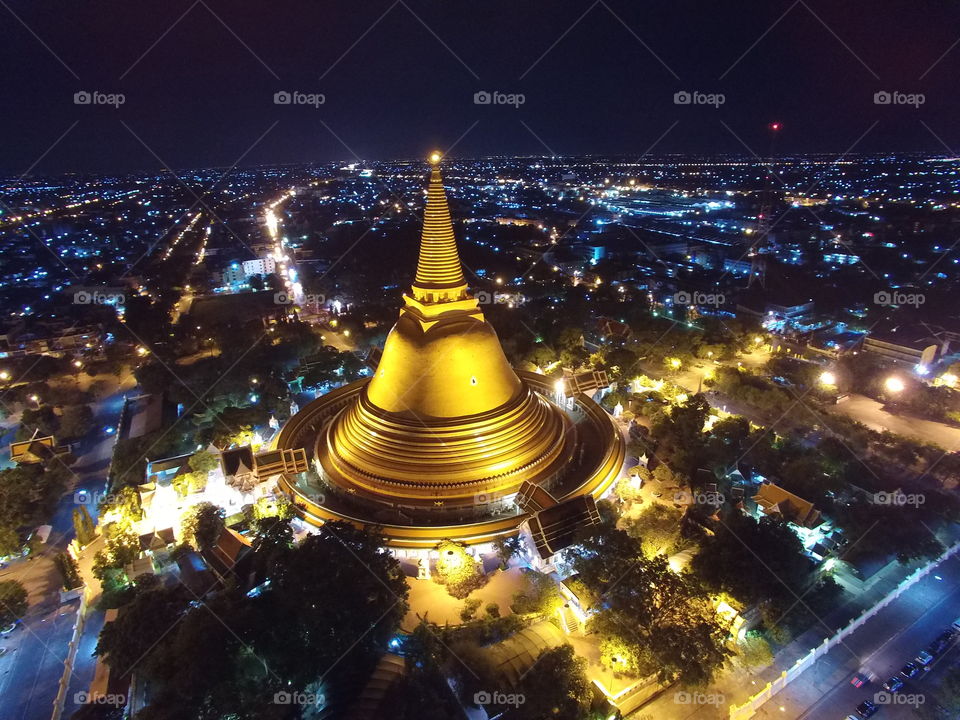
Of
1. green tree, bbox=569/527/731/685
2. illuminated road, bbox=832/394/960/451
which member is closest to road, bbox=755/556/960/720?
green tree, bbox=569/527/731/685

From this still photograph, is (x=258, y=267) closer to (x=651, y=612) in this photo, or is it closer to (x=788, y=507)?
(x=788, y=507)

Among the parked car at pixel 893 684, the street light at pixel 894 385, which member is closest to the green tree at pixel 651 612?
the parked car at pixel 893 684

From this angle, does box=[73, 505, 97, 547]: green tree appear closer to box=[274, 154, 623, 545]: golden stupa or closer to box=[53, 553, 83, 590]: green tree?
box=[53, 553, 83, 590]: green tree

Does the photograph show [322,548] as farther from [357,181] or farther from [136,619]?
[357,181]

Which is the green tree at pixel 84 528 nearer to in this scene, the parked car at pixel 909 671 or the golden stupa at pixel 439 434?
the golden stupa at pixel 439 434

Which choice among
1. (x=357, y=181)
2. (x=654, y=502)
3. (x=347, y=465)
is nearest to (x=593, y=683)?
(x=654, y=502)

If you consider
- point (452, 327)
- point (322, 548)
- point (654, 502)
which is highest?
point (452, 327)
